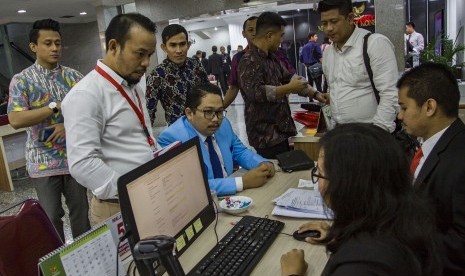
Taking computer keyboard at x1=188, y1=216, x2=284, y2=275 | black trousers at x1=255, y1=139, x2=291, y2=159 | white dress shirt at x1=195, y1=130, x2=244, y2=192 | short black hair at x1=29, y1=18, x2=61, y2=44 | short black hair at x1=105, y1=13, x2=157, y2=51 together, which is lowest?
black trousers at x1=255, y1=139, x2=291, y2=159

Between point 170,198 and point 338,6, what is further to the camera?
point 338,6

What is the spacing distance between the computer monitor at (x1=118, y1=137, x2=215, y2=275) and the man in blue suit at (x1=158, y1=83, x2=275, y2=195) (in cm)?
39

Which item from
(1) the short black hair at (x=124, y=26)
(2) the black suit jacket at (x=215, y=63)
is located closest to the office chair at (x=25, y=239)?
(1) the short black hair at (x=124, y=26)

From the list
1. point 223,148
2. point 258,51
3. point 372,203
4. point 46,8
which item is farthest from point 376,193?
point 46,8

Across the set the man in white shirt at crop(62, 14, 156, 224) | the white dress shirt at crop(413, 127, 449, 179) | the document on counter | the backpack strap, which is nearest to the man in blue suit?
the document on counter

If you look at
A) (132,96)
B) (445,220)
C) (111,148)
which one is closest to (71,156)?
(111,148)

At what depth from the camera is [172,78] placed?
2689mm

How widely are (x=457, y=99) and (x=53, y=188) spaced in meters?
2.18

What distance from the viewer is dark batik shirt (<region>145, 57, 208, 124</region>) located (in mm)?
2686

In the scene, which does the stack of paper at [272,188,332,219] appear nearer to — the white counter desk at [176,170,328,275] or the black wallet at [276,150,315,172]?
the white counter desk at [176,170,328,275]

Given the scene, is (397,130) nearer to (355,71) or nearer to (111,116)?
(355,71)

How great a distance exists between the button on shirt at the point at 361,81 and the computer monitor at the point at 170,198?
1251 mm

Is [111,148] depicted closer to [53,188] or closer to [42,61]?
[53,188]

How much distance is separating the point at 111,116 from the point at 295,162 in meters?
1.04
